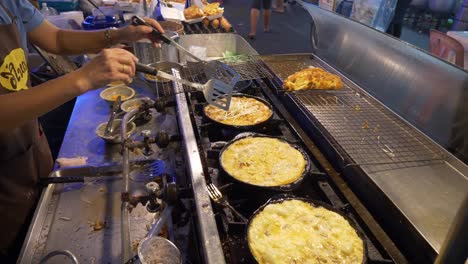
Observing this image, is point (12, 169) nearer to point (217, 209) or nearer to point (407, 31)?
point (217, 209)

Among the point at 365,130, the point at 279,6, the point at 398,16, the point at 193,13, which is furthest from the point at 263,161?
the point at 279,6

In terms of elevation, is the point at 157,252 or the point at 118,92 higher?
the point at 118,92

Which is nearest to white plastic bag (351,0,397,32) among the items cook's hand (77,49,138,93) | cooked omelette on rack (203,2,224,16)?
cooked omelette on rack (203,2,224,16)

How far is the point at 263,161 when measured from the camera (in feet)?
6.73

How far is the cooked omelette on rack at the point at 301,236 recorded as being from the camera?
1438 mm

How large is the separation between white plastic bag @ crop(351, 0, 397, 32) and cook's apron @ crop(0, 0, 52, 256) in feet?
18.5

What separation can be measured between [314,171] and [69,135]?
213cm

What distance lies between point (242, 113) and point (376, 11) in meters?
4.67

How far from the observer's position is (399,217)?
149 centimetres

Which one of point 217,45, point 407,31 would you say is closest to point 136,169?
point 217,45

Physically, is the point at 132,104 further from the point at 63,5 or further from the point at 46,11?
the point at 63,5

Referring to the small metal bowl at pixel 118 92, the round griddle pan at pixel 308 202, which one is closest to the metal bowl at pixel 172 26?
the small metal bowl at pixel 118 92

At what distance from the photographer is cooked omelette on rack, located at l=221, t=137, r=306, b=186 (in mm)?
1882

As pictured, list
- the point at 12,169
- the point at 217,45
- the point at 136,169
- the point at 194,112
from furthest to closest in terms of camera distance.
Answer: the point at 217,45 → the point at 194,112 → the point at 136,169 → the point at 12,169
